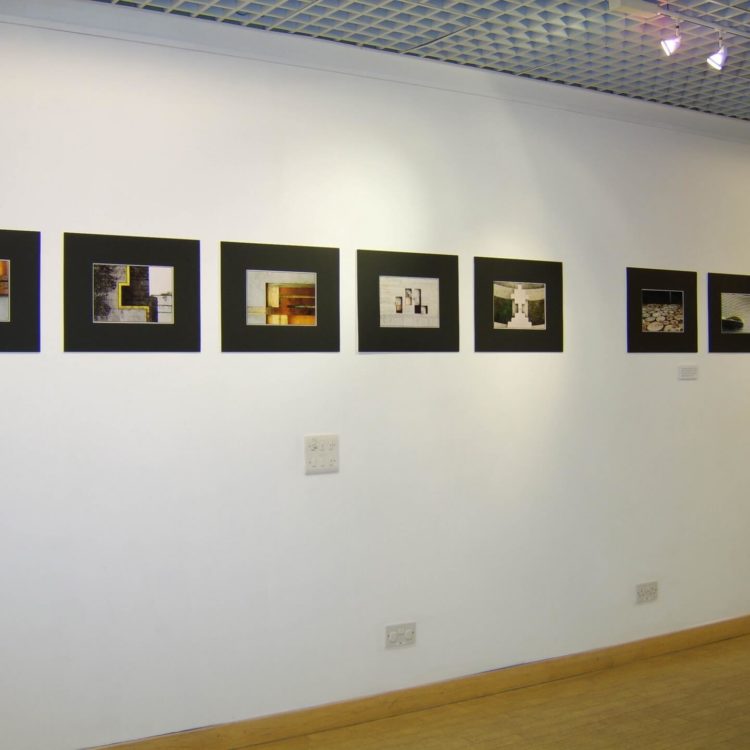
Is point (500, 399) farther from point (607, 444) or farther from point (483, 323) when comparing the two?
point (607, 444)

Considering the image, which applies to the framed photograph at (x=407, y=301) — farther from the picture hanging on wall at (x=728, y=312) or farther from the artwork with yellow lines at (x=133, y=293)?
the picture hanging on wall at (x=728, y=312)

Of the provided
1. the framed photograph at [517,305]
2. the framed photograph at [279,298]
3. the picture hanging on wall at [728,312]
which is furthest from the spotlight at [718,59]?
the framed photograph at [279,298]

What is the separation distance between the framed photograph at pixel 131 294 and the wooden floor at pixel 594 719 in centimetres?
168

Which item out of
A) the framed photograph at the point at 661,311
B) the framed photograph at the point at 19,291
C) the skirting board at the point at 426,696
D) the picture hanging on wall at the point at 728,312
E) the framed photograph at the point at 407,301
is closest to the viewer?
the framed photograph at the point at 19,291

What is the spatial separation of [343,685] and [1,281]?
2.12m

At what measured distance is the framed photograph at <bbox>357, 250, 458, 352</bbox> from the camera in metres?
3.92

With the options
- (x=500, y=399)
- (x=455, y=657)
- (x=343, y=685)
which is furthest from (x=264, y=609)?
(x=500, y=399)

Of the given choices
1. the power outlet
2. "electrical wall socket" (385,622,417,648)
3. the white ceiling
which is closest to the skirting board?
"electrical wall socket" (385,622,417,648)

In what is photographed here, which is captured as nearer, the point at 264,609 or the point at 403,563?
the point at 264,609

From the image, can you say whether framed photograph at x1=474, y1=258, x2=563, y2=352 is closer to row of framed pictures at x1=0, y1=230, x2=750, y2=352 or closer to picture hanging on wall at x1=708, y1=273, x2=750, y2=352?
row of framed pictures at x1=0, y1=230, x2=750, y2=352

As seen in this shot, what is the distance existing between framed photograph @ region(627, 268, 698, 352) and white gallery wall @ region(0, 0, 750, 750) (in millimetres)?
67

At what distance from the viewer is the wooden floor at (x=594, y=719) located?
3729 mm

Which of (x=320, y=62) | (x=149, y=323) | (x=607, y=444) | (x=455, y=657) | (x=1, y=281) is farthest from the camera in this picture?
(x=607, y=444)

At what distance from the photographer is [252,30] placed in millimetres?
3635
